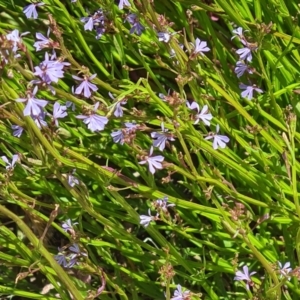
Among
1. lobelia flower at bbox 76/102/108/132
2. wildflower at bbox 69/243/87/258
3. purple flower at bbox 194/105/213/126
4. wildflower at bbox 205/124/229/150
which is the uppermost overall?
lobelia flower at bbox 76/102/108/132

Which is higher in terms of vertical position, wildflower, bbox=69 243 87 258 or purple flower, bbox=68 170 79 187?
purple flower, bbox=68 170 79 187

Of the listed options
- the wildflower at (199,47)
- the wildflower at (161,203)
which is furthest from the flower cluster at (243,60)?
the wildflower at (161,203)

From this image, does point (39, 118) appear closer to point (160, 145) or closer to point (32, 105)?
point (32, 105)

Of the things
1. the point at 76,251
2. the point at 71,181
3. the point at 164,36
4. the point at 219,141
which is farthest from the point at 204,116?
the point at 76,251

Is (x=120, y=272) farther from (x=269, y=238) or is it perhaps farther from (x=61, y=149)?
(x=61, y=149)

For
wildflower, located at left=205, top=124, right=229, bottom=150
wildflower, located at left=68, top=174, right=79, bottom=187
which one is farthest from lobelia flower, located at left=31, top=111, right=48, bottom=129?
wildflower, located at left=205, top=124, right=229, bottom=150

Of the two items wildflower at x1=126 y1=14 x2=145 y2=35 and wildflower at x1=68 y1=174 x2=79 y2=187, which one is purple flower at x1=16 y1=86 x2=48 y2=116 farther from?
wildflower at x1=126 y1=14 x2=145 y2=35

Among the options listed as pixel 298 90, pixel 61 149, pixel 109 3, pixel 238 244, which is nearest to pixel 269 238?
pixel 238 244

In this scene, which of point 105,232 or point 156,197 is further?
point 105,232
